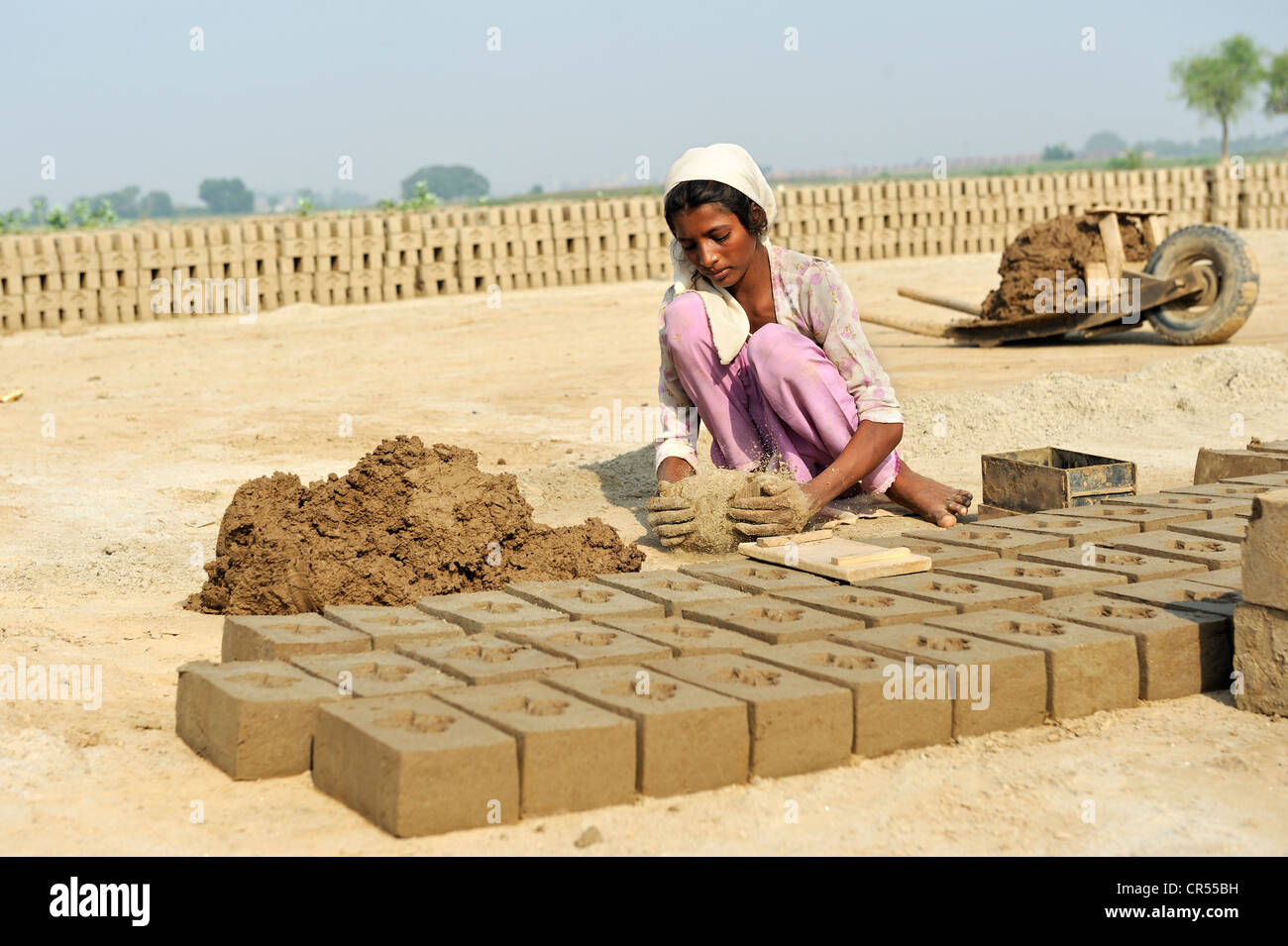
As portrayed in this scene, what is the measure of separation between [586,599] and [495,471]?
124 inches

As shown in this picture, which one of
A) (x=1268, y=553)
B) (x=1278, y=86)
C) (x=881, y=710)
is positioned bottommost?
(x=881, y=710)

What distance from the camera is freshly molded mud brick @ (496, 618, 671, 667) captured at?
3359 millimetres

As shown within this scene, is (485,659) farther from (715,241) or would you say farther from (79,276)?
(79,276)

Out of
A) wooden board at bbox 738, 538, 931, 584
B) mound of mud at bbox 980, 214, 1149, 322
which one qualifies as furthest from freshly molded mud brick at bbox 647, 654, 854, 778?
mound of mud at bbox 980, 214, 1149, 322

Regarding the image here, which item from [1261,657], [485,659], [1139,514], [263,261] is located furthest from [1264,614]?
[263,261]

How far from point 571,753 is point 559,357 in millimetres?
8499

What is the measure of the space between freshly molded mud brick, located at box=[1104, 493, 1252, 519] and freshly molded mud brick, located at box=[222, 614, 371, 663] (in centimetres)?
290

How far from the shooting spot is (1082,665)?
3326mm

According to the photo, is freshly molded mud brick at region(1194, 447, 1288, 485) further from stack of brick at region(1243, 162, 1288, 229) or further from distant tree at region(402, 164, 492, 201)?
distant tree at region(402, 164, 492, 201)

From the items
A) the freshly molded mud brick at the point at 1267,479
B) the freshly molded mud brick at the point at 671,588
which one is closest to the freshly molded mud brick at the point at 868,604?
the freshly molded mud brick at the point at 671,588

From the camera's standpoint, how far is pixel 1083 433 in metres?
7.40

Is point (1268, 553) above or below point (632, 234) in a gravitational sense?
below

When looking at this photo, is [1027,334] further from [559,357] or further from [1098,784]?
[1098,784]

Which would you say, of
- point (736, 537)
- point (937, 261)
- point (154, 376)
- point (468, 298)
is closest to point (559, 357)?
point (154, 376)
